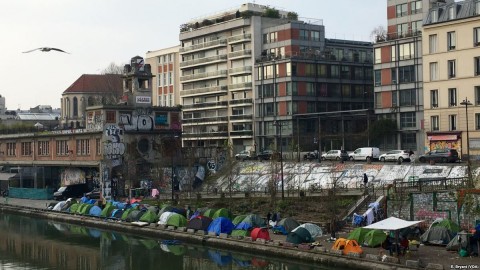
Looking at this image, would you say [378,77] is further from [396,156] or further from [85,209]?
[85,209]

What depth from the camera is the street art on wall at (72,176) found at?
92.6 m

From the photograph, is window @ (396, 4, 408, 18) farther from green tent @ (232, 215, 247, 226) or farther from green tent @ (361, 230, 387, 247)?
green tent @ (361, 230, 387, 247)

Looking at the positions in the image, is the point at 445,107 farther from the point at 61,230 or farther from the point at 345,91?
the point at 61,230

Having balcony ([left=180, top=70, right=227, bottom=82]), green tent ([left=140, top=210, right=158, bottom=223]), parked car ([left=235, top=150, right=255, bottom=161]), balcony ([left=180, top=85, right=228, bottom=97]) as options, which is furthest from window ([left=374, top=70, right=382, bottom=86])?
green tent ([left=140, top=210, right=158, bottom=223])

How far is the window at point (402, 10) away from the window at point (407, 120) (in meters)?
14.7

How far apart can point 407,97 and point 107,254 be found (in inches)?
1923

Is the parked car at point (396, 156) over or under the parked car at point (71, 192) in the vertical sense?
over

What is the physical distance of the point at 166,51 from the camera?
137 m

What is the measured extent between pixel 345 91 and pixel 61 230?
56.1 m

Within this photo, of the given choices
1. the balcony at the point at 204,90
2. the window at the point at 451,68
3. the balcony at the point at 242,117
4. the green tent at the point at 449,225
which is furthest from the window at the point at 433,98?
the balcony at the point at 204,90

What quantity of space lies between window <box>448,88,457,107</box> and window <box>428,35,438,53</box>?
522 cm

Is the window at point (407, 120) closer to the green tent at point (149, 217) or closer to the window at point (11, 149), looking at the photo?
the green tent at point (149, 217)

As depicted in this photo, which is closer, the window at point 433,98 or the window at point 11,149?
the window at point 433,98

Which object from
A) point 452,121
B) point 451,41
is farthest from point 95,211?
point 451,41
